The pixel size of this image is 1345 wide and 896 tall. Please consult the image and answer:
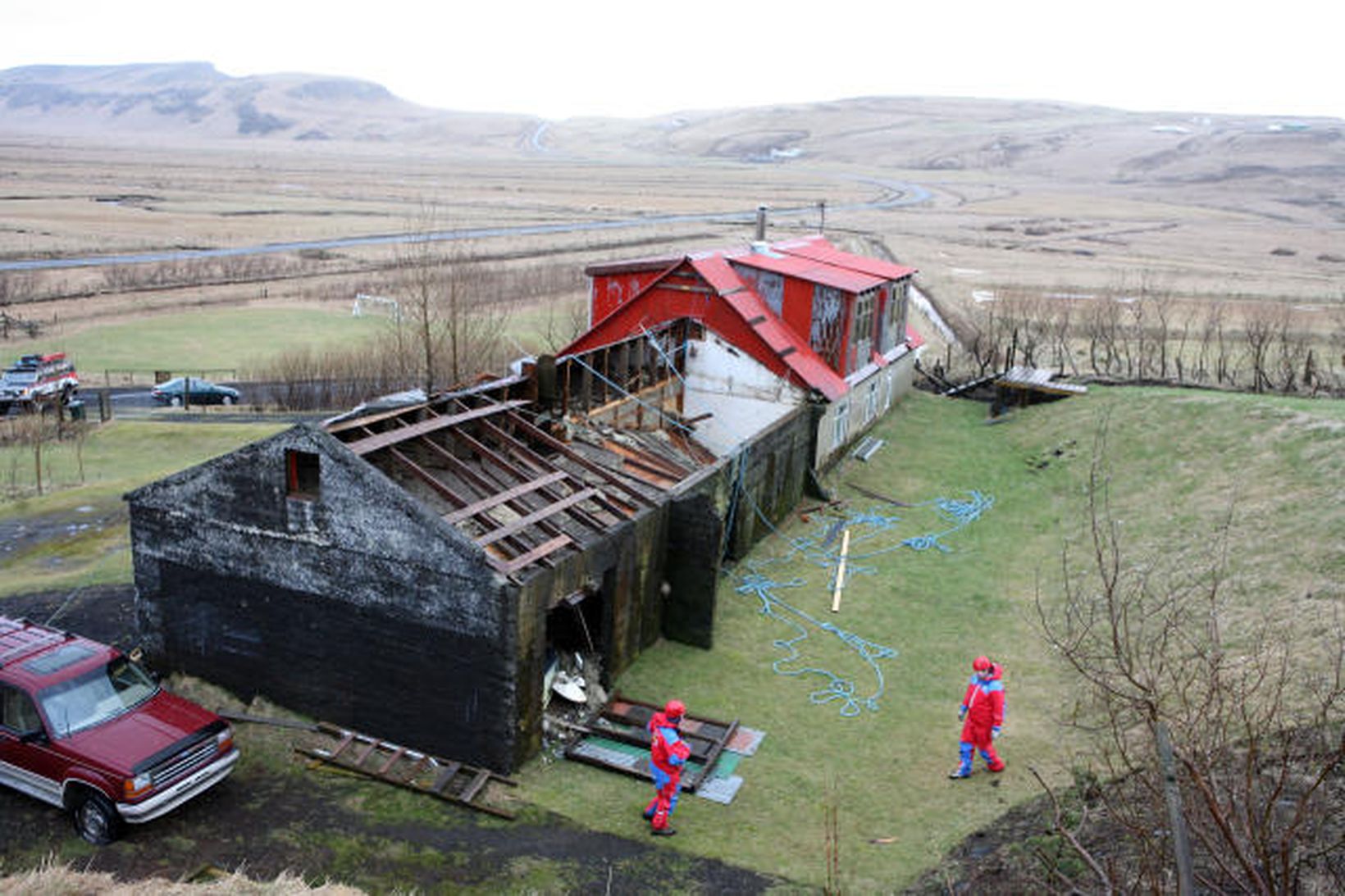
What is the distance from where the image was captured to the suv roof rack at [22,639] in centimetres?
1344

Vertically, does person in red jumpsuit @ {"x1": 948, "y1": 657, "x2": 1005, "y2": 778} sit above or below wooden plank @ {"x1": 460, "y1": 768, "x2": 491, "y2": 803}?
above

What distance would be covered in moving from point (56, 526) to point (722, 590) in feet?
56.6

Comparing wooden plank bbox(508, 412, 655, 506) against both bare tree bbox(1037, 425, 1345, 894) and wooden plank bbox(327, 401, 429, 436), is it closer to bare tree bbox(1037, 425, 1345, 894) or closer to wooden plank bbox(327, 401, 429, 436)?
wooden plank bbox(327, 401, 429, 436)

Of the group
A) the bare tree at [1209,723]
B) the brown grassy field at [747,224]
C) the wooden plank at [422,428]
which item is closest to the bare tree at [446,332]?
the brown grassy field at [747,224]

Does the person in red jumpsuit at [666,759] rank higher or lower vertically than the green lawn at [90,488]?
higher

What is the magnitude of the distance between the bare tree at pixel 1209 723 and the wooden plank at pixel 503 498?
818 centimetres

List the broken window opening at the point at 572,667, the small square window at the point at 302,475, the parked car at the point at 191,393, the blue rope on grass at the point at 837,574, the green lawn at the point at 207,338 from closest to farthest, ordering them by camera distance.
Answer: the small square window at the point at 302,475 < the broken window opening at the point at 572,667 < the blue rope on grass at the point at 837,574 < the parked car at the point at 191,393 < the green lawn at the point at 207,338

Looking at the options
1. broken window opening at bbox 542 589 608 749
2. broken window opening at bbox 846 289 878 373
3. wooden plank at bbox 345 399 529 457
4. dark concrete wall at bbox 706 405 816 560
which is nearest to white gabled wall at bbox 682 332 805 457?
dark concrete wall at bbox 706 405 816 560

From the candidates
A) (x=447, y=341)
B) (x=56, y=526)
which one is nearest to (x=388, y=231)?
(x=447, y=341)

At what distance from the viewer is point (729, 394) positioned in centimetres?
Answer: 2727

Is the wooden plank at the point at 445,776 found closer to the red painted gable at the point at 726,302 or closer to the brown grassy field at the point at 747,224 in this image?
the red painted gable at the point at 726,302

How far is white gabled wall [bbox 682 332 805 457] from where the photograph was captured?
1041 inches

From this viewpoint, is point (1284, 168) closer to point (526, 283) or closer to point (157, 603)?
point (526, 283)

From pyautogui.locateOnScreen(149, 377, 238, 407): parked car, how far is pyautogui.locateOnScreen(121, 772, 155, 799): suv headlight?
3221 cm
